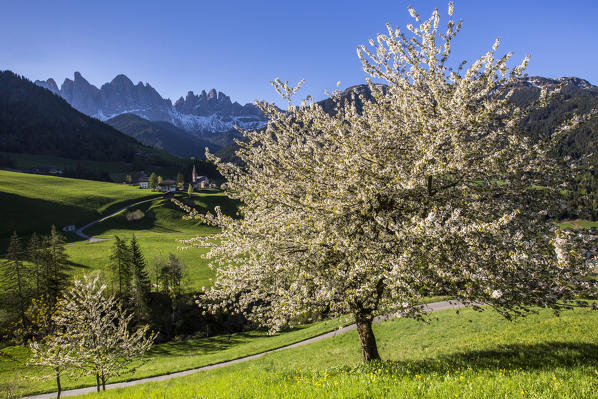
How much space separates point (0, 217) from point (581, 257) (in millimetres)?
123543

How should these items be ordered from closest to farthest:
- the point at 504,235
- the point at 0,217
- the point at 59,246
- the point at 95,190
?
1. the point at 504,235
2. the point at 59,246
3. the point at 0,217
4. the point at 95,190

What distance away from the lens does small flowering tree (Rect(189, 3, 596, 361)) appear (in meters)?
7.80

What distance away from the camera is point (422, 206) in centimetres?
905

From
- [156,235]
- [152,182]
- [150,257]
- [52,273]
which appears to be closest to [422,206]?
[52,273]

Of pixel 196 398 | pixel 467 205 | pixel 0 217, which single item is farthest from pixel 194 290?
pixel 0 217

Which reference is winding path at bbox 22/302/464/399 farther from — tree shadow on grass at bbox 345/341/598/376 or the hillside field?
tree shadow on grass at bbox 345/341/598/376

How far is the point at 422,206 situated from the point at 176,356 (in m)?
40.5

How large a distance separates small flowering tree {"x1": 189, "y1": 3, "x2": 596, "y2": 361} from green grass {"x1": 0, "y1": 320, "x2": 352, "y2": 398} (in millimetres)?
11607

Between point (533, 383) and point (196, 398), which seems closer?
point (533, 383)

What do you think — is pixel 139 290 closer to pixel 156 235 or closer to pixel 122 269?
pixel 122 269

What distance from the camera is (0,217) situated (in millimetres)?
89062

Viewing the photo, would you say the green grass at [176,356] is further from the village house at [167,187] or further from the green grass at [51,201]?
the village house at [167,187]

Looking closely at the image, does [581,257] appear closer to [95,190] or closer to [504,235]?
[504,235]

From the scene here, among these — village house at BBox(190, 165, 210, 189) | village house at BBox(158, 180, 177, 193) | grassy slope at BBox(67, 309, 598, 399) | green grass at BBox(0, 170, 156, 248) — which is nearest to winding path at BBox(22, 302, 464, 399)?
grassy slope at BBox(67, 309, 598, 399)
